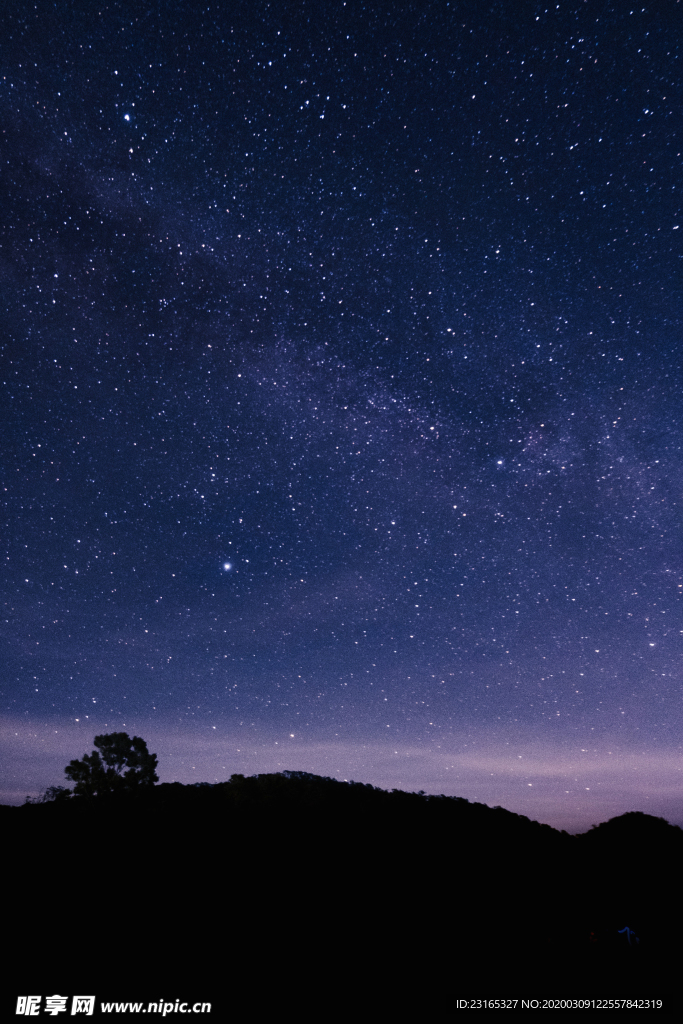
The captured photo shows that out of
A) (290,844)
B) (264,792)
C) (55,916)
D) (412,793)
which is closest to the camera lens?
(55,916)

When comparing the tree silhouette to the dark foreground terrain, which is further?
the tree silhouette

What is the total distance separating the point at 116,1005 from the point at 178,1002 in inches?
51.3

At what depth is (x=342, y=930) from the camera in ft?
49.8

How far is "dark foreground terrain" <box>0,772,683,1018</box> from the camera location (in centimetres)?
1211

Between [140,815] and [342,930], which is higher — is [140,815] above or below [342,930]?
above

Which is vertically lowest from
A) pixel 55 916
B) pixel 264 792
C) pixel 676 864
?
pixel 676 864

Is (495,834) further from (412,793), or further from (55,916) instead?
(55,916)

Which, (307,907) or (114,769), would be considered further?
(114,769)

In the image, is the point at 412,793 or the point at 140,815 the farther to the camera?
the point at 412,793

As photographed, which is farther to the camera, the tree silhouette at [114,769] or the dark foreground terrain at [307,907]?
the tree silhouette at [114,769]

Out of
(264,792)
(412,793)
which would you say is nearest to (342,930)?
(264,792)

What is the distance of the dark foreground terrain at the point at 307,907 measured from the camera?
1211cm

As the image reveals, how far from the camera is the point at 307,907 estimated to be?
54.0ft

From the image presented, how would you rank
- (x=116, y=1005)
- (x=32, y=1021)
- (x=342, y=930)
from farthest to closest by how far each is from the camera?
1. (x=342, y=930)
2. (x=116, y=1005)
3. (x=32, y=1021)
